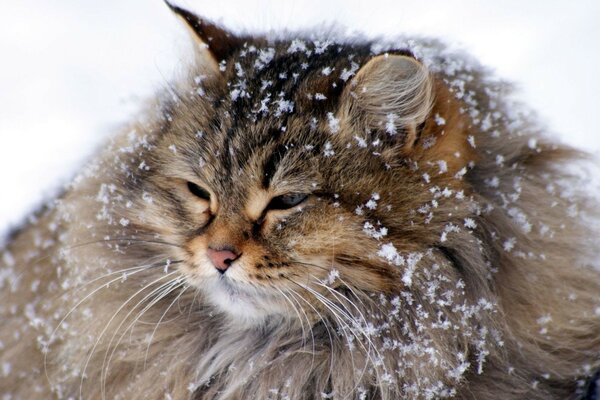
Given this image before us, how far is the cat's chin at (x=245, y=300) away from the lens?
1.53m

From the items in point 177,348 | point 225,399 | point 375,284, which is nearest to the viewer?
point 375,284

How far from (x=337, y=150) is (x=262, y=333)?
0.57 meters

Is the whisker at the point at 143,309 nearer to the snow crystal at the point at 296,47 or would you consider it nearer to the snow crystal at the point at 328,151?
the snow crystal at the point at 328,151

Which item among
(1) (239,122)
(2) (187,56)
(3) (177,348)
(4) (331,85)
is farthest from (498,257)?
(2) (187,56)

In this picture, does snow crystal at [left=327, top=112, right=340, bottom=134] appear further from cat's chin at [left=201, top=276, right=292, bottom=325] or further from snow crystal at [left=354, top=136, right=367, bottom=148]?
cat's chin at [left=201, top=276, right=292, bottom=325]

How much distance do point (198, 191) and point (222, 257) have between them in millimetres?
240

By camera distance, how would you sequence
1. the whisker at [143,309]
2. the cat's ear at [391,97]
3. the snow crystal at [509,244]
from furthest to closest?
the whisker at [143,309] → the snow crystal at [509,244] → the cat's ear at [391,97]

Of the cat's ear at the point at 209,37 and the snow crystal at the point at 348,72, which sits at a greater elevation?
the snow crystal at the point at 348,72

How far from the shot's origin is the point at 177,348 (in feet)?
5.91

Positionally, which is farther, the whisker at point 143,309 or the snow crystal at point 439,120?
the whisker at point 143,309

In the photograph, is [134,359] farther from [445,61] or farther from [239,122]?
[445,61]

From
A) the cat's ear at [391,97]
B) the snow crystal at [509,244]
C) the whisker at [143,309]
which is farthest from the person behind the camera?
the whisker at [143,309]

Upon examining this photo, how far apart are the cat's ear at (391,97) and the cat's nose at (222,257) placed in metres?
0.44

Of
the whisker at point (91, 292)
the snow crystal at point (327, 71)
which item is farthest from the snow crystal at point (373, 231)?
the whisker at point (91, 292)
